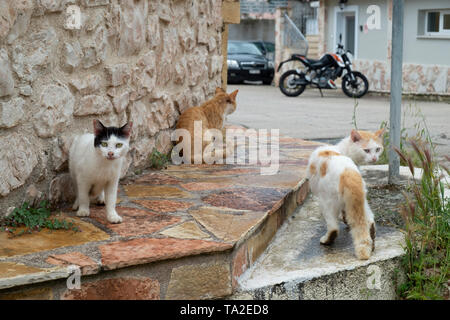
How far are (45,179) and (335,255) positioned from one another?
66.3 inches

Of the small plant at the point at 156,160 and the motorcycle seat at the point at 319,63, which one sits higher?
the motorcycle seat at the point at 319,63

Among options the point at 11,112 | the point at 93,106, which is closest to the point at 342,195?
the point at 93,106

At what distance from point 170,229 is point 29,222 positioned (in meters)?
0.72

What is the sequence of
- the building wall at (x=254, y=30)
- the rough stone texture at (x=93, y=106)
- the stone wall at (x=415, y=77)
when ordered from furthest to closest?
1. the building wall at (x=254, y=30)
2. the stone wall at (x=415, y=77)
3. the rough stone texture at (x=93, y=106)

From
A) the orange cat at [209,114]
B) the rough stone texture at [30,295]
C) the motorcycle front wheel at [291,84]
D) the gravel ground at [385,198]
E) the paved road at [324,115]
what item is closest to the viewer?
the rough stone texture at [30,295]

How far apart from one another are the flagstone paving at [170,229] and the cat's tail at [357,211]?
1.62ft

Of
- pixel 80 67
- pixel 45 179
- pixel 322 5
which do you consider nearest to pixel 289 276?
pixel 45 179

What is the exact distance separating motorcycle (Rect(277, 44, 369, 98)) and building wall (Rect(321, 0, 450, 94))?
1.21 m

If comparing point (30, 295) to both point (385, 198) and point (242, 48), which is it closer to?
point (385, 198)

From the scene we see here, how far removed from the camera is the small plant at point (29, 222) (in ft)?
9.66

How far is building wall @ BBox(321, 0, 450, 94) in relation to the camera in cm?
1461

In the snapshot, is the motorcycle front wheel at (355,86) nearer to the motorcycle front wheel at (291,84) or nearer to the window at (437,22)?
the motorcycle front wheel at (291,84)

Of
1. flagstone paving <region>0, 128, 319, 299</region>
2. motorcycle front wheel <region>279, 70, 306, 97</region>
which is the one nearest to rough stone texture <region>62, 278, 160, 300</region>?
flagstone paving <region>0, 128, 319, 299</region>

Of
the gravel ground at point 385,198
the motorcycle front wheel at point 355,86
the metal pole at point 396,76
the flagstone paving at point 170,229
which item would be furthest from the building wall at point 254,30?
the flagstone paving at point 170,229
